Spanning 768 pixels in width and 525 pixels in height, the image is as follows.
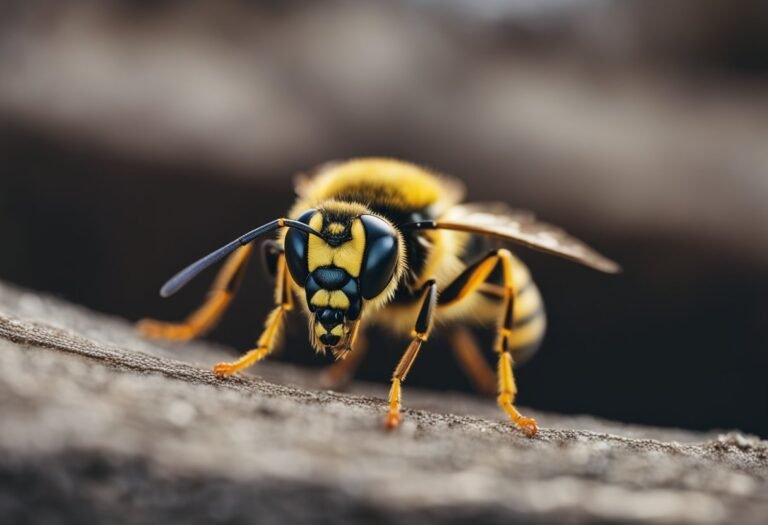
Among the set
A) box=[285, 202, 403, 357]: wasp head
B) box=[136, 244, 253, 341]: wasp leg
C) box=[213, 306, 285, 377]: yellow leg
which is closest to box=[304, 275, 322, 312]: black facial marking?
box=[285, 202, 403, 357]: wasp head

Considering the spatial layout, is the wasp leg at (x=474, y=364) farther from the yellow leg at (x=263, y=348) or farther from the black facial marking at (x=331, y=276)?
the black facial marking at (x=331, y=276)

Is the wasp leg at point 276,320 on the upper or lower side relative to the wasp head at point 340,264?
lower

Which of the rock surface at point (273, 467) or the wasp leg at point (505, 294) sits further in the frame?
the wasp leg at point (505, 294)

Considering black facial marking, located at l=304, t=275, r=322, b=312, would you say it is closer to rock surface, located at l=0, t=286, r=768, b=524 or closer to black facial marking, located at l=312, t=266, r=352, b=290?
black facial marking, located at l=312, t=266, r=352, b=290

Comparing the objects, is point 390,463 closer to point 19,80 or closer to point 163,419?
point 163,419

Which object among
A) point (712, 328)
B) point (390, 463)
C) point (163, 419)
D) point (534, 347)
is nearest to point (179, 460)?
point (163, 419)

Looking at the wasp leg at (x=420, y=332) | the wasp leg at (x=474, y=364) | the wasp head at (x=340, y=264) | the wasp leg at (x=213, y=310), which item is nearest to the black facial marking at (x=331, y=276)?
the wasp head at (x=340, y=264)
